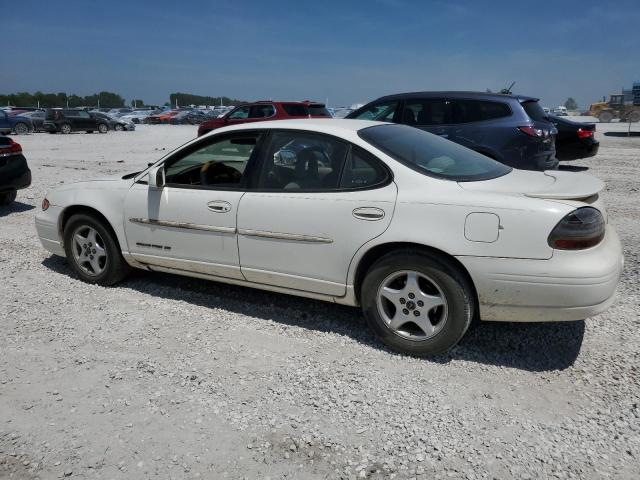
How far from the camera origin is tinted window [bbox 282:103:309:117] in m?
17.1

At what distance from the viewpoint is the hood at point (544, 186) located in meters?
3.15

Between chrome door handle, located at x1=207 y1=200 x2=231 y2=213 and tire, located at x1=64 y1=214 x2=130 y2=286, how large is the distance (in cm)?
119

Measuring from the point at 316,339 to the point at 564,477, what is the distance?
6.03ft

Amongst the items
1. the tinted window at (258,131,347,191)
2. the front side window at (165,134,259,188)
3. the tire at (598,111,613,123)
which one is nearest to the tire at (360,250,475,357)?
the tinted window at (258,131,347,191)

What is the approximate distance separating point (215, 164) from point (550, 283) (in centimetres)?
276

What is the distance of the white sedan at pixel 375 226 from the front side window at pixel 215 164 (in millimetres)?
12

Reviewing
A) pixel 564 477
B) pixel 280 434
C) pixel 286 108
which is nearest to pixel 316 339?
pixel 280 434

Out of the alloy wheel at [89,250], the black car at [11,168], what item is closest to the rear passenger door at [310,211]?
the alloy wheel at [89,250]

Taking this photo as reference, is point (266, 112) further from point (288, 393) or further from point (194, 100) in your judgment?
point (194, 100)

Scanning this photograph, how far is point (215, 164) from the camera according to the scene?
174 inches

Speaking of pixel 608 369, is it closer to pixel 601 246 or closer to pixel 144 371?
pixel 601 246

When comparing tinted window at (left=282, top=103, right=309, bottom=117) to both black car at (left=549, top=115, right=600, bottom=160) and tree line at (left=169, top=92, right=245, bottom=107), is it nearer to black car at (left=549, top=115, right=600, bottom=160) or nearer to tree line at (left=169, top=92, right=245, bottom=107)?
black car at (left=549, top=115, right=600, bottom=160)

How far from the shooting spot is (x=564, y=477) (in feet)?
7.79

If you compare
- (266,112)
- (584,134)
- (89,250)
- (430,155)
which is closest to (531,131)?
(430,155)
